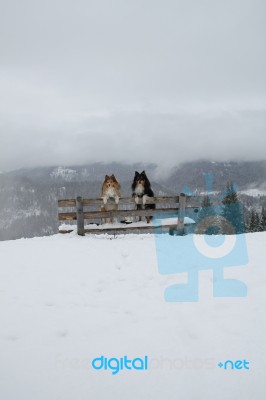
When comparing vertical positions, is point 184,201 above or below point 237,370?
above

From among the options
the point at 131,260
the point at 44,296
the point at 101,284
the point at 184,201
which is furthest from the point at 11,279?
the point at 184,201

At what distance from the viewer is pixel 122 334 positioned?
15.1 ft

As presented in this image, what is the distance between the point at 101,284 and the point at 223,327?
3.14m

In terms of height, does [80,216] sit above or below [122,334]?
above

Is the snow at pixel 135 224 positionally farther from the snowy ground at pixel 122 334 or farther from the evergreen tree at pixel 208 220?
the evergreen tree at pixel 208 220

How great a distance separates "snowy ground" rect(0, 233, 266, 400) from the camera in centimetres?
→ 356

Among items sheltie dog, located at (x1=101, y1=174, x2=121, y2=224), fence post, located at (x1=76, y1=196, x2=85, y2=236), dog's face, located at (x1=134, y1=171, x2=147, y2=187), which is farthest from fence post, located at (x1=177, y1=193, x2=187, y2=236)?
fence post, located at (x1=76, y1=196, x2=85, y2=236)

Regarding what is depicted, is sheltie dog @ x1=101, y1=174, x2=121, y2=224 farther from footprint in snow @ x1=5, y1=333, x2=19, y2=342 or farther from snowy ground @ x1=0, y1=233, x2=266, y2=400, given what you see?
footprint in snow @ x1=5, y1=333, x2=19, y2=342

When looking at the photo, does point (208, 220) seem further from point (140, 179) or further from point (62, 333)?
point (62, 333)

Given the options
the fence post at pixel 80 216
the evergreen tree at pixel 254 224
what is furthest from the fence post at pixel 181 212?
the evergreen tree at pixel 254 224

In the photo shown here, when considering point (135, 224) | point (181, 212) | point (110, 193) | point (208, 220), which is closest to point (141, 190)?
point (110, 193)

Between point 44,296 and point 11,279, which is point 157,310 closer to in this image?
point 44,296

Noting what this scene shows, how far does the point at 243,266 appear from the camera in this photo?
7.63 m

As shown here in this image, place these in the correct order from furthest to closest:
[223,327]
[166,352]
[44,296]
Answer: [44,296] < [223,327] < [166,352]
